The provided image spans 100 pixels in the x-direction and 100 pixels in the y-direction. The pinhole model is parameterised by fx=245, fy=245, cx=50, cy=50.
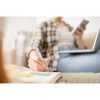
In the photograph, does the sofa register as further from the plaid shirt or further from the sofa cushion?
the plaid shirt

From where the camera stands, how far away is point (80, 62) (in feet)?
5.61

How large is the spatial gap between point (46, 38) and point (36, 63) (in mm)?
190

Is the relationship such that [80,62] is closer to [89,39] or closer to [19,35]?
[89,39]

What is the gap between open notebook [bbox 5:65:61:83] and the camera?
5.62 ft

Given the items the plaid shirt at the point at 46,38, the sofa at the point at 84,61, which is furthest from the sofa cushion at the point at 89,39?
the plaid shirt at the point at 46,38

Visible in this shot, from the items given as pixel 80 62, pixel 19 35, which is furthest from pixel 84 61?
pixel 19 35

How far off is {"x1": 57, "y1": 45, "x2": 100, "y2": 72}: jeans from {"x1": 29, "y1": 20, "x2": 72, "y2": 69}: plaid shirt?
11cm

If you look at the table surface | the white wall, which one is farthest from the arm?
the white wall

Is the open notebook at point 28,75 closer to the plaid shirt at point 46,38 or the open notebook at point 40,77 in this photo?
the open notebook at point 40,77

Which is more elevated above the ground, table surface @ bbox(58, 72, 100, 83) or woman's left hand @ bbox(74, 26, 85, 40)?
woman's left hand @ bbox(74, 26, 85, 40)

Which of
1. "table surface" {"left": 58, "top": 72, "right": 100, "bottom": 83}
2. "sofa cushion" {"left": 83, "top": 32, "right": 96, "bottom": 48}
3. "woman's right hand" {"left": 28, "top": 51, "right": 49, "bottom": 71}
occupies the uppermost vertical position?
"sofa cushion" {"left": 83, "top": 32, "right": 96, "bottom": 48}
